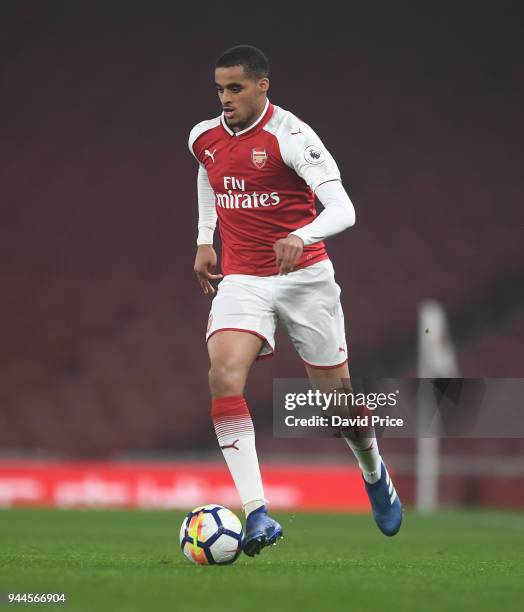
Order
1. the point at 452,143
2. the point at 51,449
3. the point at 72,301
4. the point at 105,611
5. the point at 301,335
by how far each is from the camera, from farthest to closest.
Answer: the point at 452,143 < the point at 72,301 < the point at 51,449 < the point at 301,335 < the point at 105,611

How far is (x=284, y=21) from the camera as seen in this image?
651 inches

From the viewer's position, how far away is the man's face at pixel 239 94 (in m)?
4.62

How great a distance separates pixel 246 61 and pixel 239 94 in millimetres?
125

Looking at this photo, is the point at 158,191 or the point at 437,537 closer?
the point at 437,537

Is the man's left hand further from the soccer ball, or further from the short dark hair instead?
the soccer ball

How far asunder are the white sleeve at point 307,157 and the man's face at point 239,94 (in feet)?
0.53

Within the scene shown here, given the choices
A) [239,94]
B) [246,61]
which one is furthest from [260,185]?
[246,61]

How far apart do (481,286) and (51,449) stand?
546 cm

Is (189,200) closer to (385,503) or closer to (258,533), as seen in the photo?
(385,503)

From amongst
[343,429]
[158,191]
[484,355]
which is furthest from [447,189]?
[343,429]

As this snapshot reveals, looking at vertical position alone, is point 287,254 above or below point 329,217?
below

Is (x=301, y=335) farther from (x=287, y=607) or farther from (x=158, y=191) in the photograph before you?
(x=158, y=191)

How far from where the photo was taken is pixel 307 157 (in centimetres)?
457

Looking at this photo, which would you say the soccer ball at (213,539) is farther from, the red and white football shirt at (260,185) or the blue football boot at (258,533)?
the red and white football shirt at (260,185)
